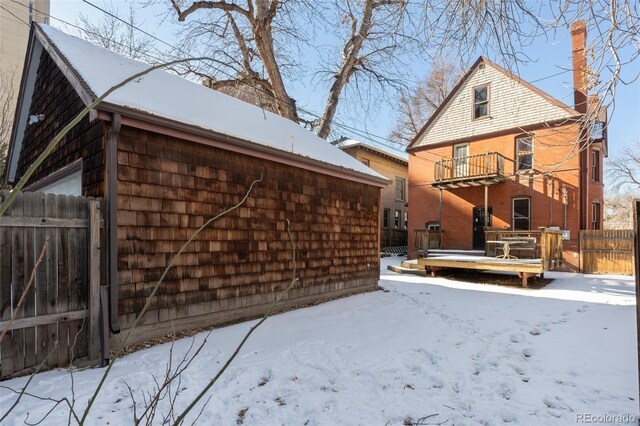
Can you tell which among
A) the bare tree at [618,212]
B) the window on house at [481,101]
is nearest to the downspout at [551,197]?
the window on house at [481,101]

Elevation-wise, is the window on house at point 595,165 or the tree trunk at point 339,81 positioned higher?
the tree trunk at point 339,81

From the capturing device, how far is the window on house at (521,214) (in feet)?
45.3

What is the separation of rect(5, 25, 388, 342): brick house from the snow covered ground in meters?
0.73

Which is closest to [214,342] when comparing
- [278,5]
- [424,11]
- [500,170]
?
[424,11]

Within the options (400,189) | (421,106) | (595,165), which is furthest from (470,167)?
(421,106)

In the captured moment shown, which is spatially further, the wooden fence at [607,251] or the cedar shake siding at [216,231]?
the wooden fence at [607,251]

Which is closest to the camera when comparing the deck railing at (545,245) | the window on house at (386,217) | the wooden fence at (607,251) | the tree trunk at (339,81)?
the deck railing at (545,245)

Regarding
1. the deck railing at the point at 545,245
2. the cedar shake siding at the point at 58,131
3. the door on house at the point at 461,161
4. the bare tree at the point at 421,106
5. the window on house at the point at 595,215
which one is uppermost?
the bare tree at the point at 421,106

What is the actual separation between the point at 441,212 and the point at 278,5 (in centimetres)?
1090

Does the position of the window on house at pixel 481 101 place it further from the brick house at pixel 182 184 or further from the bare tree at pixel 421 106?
the brick house at pixel 182 184

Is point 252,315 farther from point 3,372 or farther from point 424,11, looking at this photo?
point 424,11

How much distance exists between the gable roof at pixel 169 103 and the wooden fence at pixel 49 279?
50.3 inches

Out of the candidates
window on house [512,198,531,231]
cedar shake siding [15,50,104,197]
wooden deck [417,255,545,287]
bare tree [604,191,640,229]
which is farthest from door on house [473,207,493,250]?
bare tree [604,191,640,229]

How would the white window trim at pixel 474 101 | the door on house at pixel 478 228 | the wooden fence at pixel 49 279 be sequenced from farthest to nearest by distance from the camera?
the white window trim at pixel 474 101, the door on house at pixel 478 228, the wooden fence at pixel 49 279
